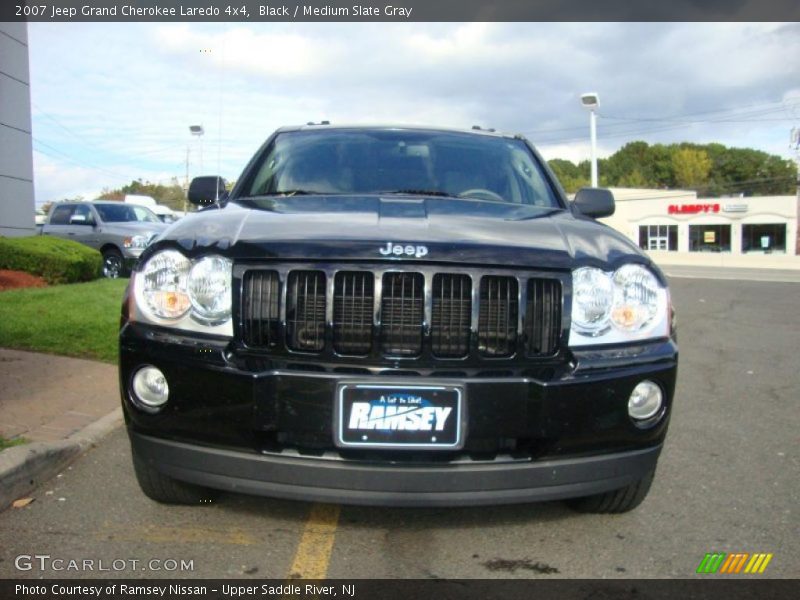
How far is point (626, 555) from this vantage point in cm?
295

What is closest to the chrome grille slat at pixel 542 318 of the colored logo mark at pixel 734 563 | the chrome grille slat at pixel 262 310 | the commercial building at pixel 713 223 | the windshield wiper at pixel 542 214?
the windshield wiper at pixel 542 214

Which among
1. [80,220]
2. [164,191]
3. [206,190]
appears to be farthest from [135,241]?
[164,191]

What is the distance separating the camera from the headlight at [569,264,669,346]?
9.31ft

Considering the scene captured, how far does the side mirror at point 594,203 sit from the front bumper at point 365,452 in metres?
1.62

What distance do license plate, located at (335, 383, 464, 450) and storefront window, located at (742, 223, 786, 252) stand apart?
58255 millimetres

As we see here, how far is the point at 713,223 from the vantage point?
185ft

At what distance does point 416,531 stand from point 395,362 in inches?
34.3

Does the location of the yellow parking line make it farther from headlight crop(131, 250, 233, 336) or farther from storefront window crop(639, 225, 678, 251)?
storefront window crop(639, 225, 678, 251)

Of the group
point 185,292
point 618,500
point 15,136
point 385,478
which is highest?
point 15,136

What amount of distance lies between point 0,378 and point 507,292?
169 inches

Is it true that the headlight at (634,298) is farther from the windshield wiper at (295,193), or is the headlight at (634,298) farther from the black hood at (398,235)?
the windshield wiper at (295,193)

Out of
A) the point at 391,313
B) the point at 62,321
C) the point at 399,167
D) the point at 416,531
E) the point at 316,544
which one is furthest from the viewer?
the point at 62,321

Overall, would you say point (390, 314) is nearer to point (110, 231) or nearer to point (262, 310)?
point (262, 310)

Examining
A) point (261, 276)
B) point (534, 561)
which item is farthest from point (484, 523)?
point (261, 276)
